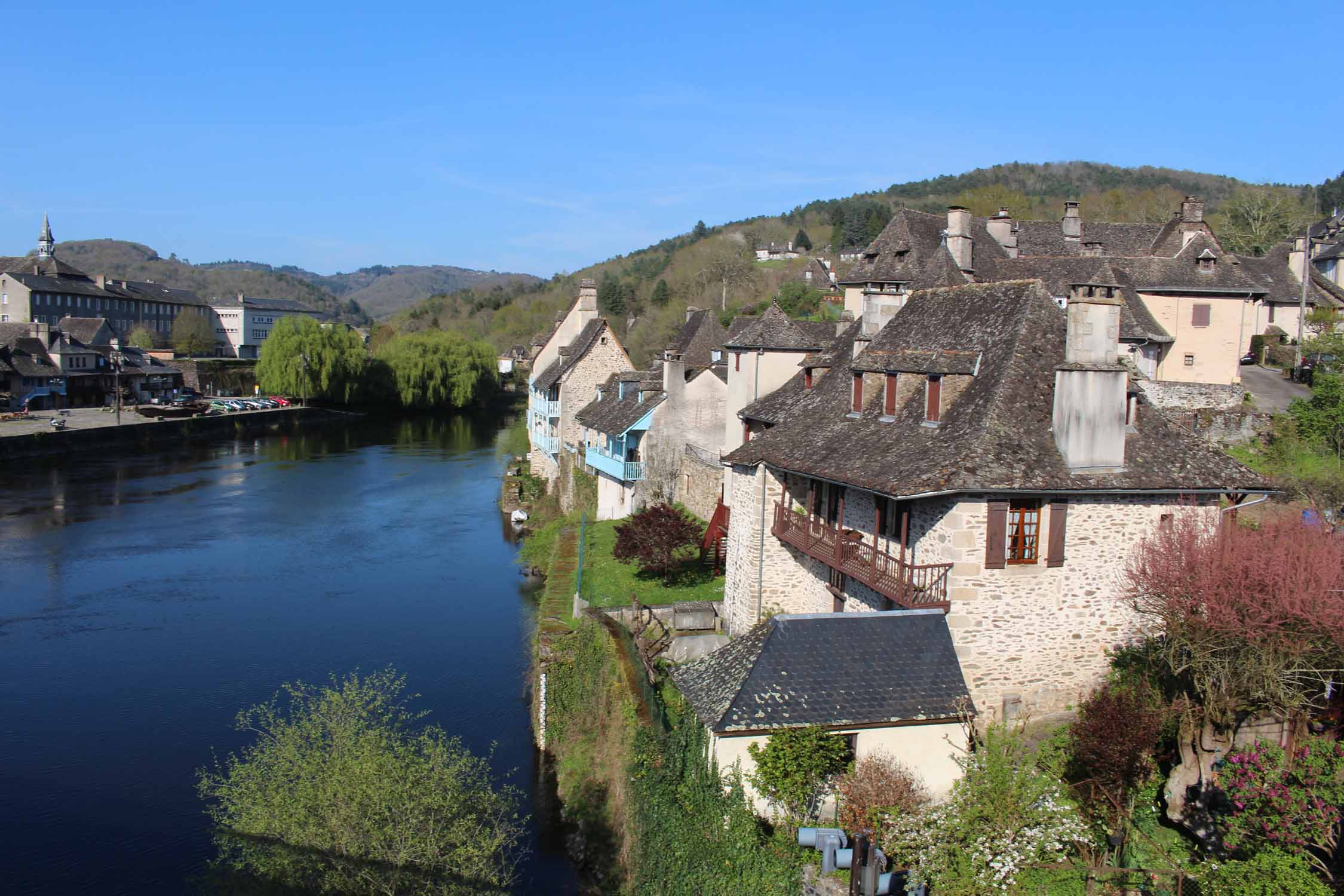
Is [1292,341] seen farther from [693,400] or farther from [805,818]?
[805,818]

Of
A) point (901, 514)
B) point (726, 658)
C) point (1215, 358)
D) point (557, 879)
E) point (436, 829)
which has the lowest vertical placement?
point (557, 879)

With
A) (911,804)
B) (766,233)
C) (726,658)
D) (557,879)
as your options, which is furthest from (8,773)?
(766,233)

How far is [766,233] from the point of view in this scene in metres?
128

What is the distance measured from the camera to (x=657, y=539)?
2448 centimetres

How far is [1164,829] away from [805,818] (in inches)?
171

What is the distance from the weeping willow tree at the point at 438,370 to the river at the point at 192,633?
3394cm

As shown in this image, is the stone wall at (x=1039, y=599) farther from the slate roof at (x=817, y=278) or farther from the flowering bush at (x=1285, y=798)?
the slate roof at (x=817, y=278)

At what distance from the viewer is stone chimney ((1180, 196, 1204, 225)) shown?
3203cm

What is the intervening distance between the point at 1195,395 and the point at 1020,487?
52.4ft

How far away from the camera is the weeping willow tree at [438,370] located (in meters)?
84.2

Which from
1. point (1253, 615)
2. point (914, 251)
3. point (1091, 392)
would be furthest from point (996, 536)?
point (914, 251)

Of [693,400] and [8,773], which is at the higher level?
[693,400]

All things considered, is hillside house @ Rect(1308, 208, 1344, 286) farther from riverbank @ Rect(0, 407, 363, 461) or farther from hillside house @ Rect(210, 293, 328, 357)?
hillside house @ Rect(210, 293, 328, 357)

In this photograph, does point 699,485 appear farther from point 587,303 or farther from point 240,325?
point 240,325
